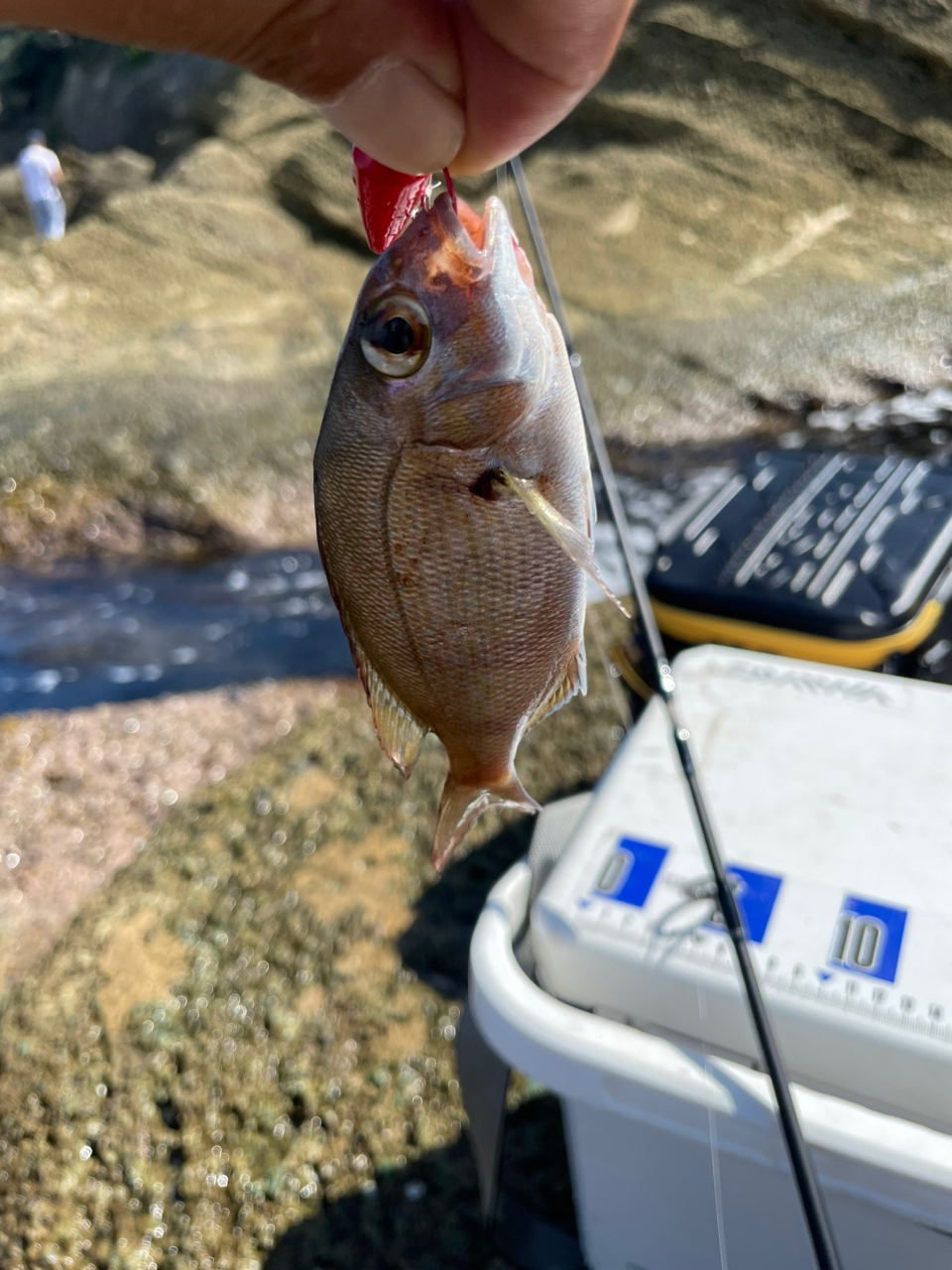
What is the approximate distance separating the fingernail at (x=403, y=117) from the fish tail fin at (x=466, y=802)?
669 millimetres

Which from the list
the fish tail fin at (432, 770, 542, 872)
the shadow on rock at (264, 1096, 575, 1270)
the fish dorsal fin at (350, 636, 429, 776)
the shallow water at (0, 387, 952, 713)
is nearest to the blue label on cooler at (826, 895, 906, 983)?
the fish tail fin at (432, 770, 542, 872)

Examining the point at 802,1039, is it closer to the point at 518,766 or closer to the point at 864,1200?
the point at 864,1200

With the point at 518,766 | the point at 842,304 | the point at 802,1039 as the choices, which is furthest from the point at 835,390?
the point at 802,1039

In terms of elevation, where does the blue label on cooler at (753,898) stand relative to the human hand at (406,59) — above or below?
below

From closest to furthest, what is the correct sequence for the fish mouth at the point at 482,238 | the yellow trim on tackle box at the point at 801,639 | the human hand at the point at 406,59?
the human hand at the point at 406,59 → the fish mouth at the point at 482,238 → the yellow trim on tackle box at the point at 801,639

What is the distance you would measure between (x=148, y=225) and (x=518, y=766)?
8.43 meters

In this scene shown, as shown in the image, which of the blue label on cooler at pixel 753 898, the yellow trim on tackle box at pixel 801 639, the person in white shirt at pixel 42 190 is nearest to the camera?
the blue label on cooler at pixel 753 898

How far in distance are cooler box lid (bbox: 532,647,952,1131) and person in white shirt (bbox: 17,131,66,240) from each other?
11.6 m

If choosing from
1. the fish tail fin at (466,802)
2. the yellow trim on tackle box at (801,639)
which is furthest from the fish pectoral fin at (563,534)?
the yellow trim on tackle box at (801,639)

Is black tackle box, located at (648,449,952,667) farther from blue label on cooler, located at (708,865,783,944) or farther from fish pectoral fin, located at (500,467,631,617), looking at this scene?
fish pectoral fin, located at (500,467,631,617)

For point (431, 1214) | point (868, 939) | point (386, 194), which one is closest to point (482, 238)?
point (386, 194)

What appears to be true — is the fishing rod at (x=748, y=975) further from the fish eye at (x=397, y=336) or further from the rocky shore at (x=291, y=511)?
the rocky shore at (x=291, y=511)

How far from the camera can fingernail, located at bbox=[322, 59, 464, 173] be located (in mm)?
843

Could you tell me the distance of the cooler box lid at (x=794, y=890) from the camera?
1259 mm
